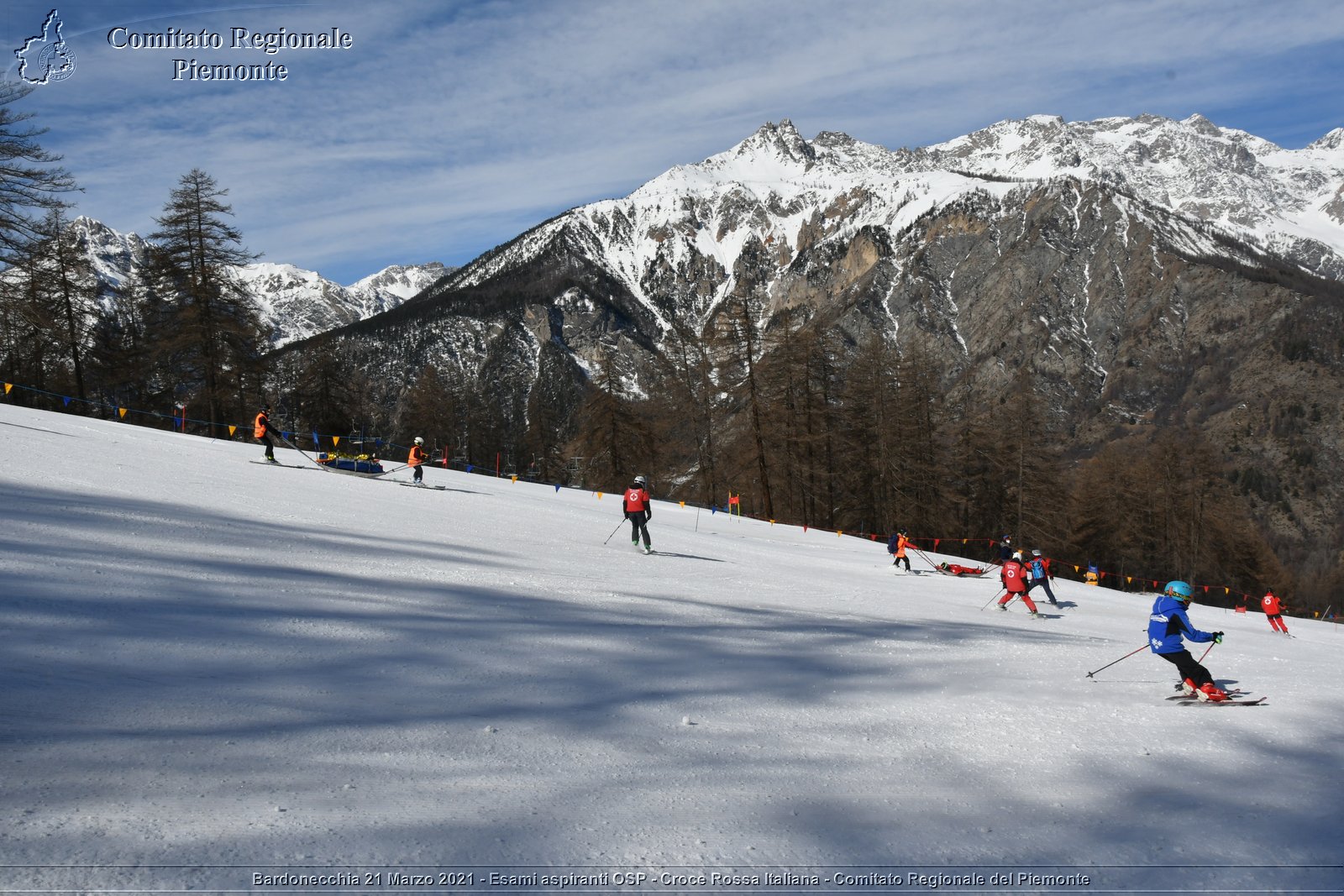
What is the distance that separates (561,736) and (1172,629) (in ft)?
23.3

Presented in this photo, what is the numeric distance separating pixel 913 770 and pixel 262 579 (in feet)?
21.8

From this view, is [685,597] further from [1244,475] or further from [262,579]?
[1244,475]

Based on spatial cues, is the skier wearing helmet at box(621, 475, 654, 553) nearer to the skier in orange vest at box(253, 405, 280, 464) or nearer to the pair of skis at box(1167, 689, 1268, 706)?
the pair of skis at box(1167, 689, 1268, 706)

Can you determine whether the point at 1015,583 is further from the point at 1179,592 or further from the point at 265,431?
the point at 265,431

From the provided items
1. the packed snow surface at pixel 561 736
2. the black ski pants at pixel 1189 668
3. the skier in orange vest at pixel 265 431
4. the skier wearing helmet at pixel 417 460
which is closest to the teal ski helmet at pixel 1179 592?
the black ski pants at pixel 1189 668

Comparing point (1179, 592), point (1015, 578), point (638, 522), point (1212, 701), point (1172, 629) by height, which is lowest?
point (1212, 701)

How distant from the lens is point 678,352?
4609 cm

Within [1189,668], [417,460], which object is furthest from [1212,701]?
[417,460]

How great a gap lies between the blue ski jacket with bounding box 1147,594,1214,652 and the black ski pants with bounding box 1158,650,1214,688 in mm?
53

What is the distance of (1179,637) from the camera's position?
9.22 m

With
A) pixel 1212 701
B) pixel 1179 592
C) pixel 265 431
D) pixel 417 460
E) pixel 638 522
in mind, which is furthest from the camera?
pixel 417 460

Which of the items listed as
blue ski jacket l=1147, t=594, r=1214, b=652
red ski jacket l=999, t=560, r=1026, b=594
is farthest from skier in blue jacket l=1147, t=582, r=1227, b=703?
red ski jacket l=999, t=560, r=1026, b=594

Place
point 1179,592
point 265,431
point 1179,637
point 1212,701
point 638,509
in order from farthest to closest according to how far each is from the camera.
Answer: point 265,431 < point 638,509 < point 1179,592 < point 1179,637 < point 1212,701

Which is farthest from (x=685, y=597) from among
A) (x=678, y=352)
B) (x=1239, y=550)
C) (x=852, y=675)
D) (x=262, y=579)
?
(x=1239, y=550)
